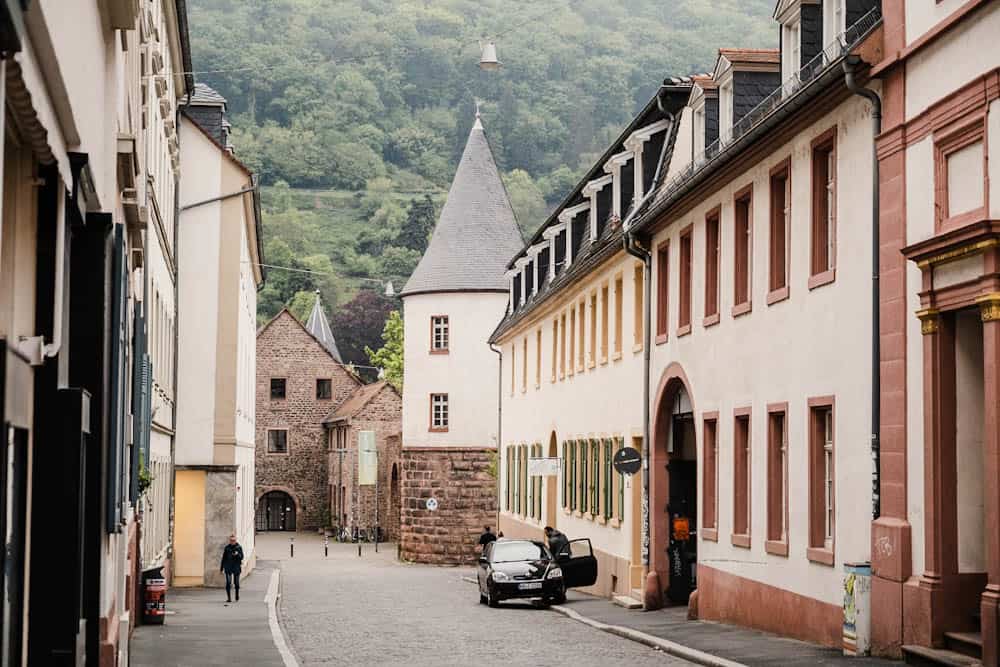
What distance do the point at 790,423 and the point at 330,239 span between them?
138297mm

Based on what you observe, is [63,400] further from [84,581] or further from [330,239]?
[330,239]

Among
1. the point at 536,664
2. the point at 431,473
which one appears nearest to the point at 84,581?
the point at 536,664

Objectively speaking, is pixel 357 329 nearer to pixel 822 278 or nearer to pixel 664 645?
pixel 664 645

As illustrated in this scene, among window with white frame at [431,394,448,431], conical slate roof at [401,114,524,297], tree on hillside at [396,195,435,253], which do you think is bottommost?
window with white frame at [431,394,448,431]

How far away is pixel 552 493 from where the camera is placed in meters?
43.0

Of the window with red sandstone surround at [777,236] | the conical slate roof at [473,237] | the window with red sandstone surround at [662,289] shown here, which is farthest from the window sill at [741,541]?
the conical slate roof at [473,237]

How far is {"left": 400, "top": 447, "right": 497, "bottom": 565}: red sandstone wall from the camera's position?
59688 mm

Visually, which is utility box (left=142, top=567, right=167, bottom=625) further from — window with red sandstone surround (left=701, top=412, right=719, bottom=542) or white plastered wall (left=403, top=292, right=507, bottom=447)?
white plastered wall (left=403, top=292, right=507, bottom=447)

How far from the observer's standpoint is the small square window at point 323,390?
92000mm

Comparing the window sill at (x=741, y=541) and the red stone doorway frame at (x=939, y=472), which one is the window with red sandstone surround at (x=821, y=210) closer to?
the red stone doorway frame at (x=939, y=472)

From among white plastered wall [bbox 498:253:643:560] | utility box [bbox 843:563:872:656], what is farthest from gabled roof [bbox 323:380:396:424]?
utility box [bbox 843:563:872:656]

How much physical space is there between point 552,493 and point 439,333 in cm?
1885

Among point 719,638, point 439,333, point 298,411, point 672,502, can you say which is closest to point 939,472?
point 719,638

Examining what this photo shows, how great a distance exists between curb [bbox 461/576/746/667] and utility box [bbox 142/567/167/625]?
6830 millimetres
